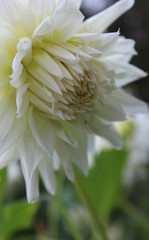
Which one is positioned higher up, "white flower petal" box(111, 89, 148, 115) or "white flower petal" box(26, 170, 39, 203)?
"white flower petal" box(26, 170, 39, 203)

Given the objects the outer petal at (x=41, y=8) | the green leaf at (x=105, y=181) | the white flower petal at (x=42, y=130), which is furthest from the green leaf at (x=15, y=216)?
the outer petal at (x=41, y=8)

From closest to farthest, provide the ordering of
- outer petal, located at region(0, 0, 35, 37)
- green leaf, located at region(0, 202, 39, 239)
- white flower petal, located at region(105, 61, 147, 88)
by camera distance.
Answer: outer petal, located at region(0, 0, 35, 37)
white flower petal, located at region(105, 61, 147, 88)
green leaf, located at region(0, 202, 39, 239)

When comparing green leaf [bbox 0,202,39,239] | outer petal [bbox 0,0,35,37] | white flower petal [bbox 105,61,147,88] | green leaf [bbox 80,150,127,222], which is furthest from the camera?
green leaf [bbox 80,150,127,222]

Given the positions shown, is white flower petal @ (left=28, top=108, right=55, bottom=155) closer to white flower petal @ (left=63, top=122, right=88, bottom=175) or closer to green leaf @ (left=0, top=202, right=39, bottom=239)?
white flower petal @ (left=63, top=122, right=88, bottom=175)

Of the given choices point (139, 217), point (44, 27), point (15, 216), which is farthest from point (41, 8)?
point (139, 217)

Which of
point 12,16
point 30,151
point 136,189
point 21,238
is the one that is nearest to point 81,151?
point 30,151

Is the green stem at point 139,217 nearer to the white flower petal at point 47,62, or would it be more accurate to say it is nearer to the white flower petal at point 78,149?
the white flower petal at point 78,149


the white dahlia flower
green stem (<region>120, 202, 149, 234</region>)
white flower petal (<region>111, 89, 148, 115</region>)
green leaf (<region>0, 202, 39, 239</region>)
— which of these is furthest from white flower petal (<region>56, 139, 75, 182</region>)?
green stem (<region>120, 202, 149, 234</region>)

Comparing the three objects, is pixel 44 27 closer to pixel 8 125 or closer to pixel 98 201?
pixel 8 125
